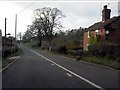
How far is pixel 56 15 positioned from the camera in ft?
355

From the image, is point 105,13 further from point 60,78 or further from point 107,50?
point 60,78

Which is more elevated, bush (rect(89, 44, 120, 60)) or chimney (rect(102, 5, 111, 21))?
chimney (rect(102, 5, 111, 21))

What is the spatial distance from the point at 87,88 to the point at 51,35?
96.4 m

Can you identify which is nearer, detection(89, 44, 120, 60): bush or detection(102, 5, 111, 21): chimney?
detection(89, 44, 120, 60): bush

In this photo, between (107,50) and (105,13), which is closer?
(107,50)

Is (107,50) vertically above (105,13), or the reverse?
(105,13)

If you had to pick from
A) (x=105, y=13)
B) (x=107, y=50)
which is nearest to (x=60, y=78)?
(x=107, y=50)

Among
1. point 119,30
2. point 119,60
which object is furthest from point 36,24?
point 119,60

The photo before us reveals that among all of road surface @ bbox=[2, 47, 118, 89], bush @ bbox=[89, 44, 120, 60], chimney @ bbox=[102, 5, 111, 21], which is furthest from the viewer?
chimney @ bbox=[102, 5, 111, 21]

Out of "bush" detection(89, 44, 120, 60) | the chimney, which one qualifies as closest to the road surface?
"bush" detection(89, 44, 120, 60)

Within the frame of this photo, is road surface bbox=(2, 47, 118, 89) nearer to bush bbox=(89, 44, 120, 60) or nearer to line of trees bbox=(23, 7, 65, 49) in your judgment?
bush bbox=(89, 44, 120, 60)

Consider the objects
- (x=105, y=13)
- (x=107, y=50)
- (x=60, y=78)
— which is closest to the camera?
(x=60, y=78)

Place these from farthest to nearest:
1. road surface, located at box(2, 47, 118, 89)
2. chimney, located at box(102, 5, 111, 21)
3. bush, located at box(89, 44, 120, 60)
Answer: chimney, located at box(102, 5, 111, 21), bush, located at box(89, 44, 120, 60), road surface, located at box(2, 47, 118, 89)

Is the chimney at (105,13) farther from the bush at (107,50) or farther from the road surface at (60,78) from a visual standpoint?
the road surface at (60,78)
